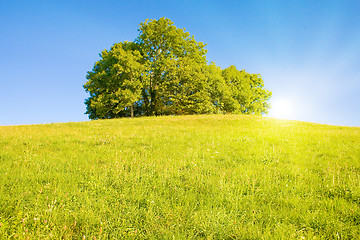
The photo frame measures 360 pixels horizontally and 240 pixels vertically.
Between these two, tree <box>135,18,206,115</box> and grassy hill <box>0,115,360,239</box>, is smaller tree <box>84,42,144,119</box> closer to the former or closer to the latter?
tree <box>135,18,206,115</box>

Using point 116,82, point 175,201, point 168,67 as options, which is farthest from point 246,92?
point 175,201

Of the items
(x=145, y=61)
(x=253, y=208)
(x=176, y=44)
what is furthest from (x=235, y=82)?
(x=253, y=208)

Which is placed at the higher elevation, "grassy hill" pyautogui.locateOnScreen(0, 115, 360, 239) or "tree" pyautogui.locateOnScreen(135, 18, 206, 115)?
"tree" pyautogui.locateOnScreen(135, 18, 206, 115)

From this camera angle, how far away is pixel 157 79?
117 ft

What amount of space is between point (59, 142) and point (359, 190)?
12.3 metres

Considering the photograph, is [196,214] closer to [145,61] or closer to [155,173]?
[155,173]

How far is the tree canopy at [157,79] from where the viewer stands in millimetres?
33125

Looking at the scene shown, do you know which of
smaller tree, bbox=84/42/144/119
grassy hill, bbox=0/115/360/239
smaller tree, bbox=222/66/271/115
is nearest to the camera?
grassy hill, bbox=0/115/360/239

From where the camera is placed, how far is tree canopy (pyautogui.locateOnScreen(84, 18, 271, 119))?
33125 mm

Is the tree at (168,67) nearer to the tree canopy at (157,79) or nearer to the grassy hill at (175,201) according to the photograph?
the tree canopy at (157,79)

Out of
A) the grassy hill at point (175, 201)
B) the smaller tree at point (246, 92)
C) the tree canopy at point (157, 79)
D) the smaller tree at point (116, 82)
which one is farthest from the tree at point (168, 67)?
the grassy hill at point (175, 201)

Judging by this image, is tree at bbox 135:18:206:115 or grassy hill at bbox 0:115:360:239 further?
tree at bbox 135:18:206:115

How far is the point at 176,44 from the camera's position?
37.2 metres

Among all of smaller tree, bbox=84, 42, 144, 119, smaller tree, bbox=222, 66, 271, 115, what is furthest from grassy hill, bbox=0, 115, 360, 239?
smaller tree, bbox=222, 66, 271, 115
